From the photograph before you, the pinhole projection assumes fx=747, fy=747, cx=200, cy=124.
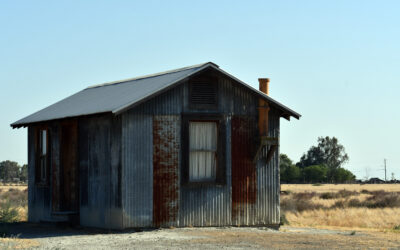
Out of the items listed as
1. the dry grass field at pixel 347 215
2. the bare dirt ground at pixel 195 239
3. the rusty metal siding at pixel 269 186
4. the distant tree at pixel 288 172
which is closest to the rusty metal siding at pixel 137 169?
the bare dirt ground at pixel 195 239

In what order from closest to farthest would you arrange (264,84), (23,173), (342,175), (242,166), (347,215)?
(242,166) → (264,84) → (347,215) → (342,175) → (23,173)

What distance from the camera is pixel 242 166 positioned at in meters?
21.3

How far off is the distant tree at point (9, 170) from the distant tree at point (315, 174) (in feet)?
135

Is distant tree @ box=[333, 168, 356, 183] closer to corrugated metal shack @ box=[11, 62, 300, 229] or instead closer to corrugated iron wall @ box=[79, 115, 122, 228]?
corrugated metal shack @ box=[11, 62, 300, 229]

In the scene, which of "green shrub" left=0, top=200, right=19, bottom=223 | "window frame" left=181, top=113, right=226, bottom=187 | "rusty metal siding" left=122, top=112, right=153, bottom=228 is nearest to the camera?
"rusty metal siding" left=122, top=112, right=153, bottom=228

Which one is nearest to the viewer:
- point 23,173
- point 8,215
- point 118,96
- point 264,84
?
point 118,96

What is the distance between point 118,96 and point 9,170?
8829 centimetres

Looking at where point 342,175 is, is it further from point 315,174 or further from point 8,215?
point 8,215

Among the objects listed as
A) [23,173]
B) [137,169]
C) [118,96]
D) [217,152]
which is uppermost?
[118,96]

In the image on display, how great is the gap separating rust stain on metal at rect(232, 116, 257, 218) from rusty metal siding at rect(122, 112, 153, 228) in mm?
2592

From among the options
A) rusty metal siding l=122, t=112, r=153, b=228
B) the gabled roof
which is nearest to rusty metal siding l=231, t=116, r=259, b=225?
the gabled roof

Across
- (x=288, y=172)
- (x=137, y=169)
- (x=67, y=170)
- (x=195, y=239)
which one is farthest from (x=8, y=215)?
(x=288, y=172)

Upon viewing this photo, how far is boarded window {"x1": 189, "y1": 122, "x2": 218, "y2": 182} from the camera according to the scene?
2064cm

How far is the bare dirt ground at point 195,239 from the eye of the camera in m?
16.6
